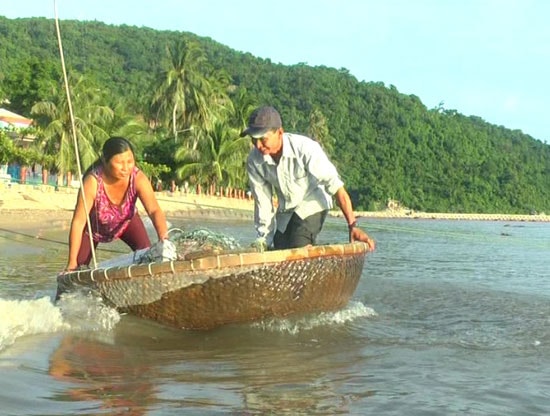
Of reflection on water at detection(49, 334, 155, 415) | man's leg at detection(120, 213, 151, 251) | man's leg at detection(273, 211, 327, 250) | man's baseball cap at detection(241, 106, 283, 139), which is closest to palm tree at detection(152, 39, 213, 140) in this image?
man's leg at detection(120, 213, 151, 251)

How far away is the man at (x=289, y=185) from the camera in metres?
4.66

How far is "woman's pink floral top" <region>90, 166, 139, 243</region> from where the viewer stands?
4844 millimetres

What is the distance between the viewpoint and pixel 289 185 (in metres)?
4.91

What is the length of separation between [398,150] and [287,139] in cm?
9680

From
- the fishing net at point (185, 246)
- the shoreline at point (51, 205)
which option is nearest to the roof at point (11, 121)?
the shoreline at point (51, 205)

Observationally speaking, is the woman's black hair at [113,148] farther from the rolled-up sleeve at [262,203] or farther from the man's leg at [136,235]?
the rolled-up sleeve at [262,203]

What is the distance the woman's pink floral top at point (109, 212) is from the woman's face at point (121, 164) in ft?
0.48

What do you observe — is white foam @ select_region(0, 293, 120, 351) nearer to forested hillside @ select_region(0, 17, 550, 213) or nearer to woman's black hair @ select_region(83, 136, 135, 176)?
woman's black hair @ select_region(83, 136, 135, 176)

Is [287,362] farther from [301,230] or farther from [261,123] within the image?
[261,123]

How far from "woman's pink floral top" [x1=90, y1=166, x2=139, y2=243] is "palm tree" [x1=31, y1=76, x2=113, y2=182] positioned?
24.5m

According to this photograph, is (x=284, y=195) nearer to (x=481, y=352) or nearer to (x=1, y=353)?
(x=481, y=352)

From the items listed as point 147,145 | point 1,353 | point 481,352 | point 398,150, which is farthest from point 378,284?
point 398,150

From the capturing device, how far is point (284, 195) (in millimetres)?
4977

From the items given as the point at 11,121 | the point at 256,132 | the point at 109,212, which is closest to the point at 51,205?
the point at 11,121
